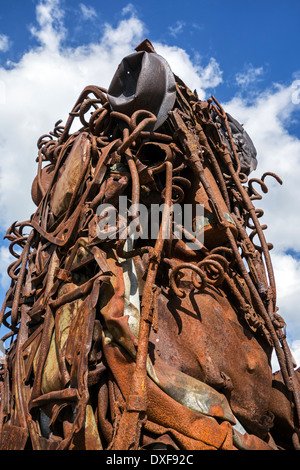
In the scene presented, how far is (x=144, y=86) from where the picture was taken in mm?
3801

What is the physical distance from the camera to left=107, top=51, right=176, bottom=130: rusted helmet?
382 centimetres

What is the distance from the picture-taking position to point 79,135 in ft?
13.9

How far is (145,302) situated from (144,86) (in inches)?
81.5

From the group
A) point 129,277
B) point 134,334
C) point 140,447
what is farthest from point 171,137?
point 140,447

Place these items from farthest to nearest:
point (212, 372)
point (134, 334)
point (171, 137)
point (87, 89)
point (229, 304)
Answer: point (87, 89)
point (171, 137)
point (229, 304)
point (212, 372)
point (134, 334)

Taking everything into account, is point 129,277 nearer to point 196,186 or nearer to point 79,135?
point 196,186

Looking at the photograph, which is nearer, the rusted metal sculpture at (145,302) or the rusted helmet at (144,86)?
the rusted metal sculpture at (145,302)

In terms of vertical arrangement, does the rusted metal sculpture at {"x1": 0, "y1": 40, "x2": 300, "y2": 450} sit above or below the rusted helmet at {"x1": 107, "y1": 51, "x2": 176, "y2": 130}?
below

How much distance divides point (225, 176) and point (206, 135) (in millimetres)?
474

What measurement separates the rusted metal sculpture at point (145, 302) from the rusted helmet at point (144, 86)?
0.04ft

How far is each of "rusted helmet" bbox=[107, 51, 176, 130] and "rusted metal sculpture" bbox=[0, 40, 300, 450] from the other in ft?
0.04

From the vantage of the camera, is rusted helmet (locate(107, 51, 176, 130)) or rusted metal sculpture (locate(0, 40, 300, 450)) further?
rusted helmet (locate(107, 51, 176, 130))

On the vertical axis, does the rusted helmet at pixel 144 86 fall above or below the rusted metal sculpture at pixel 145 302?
above

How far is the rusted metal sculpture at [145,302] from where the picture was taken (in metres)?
2.57
